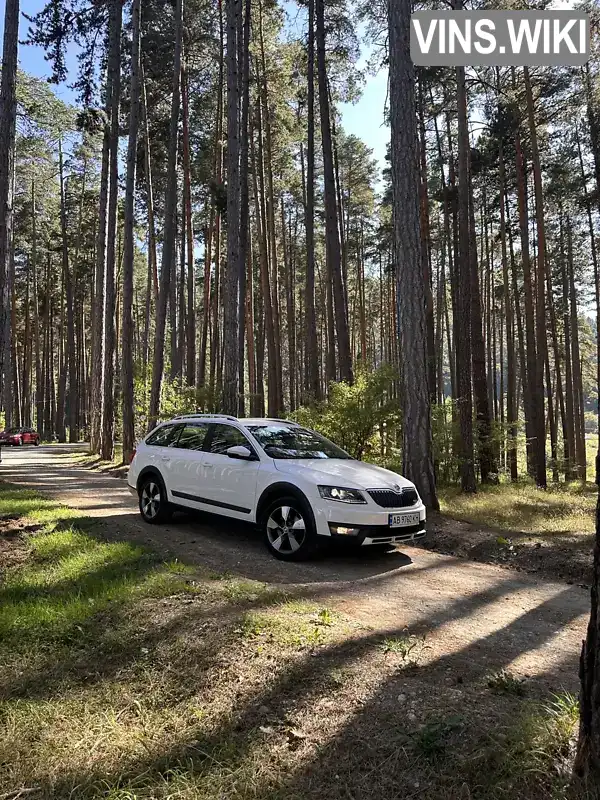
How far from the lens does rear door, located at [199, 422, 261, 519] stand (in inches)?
276

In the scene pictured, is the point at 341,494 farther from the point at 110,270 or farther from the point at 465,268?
the point at 110,270

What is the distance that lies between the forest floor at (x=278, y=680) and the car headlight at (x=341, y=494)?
81cm

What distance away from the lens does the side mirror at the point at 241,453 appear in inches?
280

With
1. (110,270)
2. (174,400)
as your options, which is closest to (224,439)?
(174,400)

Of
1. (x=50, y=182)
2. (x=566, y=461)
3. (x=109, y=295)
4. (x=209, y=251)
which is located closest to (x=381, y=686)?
(x=109, y=295)

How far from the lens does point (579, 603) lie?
544cm

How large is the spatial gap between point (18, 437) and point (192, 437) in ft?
102

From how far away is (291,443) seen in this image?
758cm

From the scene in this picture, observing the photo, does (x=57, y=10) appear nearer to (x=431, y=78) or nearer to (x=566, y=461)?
(x=431, y=78)

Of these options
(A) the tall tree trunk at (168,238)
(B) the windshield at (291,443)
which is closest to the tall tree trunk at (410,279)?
(B) the windshield at (291,443)

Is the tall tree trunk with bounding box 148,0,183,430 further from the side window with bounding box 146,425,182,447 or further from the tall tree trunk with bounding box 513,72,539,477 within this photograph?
the tall tree trunk with bounding box 513,72,539,477

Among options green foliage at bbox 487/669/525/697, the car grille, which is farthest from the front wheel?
green foliage at bbox 487/669/525/697

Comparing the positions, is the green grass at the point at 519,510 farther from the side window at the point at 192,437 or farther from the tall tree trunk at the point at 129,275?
the tall tree trunk at the point at 129,275

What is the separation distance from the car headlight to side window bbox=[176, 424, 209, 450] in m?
2.54
